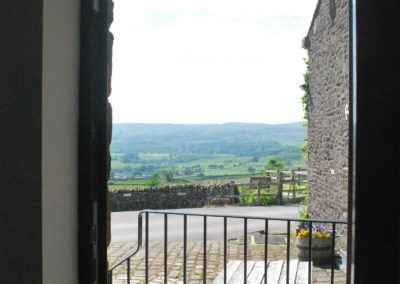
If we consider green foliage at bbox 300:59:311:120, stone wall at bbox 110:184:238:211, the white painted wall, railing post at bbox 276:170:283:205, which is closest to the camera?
the white painted wall

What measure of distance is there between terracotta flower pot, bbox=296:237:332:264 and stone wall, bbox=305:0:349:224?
83 centimetres

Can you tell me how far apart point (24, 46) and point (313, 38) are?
348 inches

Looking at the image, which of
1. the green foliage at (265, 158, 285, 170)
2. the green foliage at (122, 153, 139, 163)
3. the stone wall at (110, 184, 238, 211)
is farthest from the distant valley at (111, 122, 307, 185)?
the stone wall at (110, 184, 238, 211)

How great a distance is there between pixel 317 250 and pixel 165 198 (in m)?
9.38

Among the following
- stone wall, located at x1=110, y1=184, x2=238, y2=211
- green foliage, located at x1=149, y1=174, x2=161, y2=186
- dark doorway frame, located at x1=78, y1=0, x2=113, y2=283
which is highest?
dark doorway frame, located at x1=78, y1=0, x2=113, y2=283

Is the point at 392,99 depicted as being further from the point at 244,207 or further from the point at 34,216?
the point at 244,207

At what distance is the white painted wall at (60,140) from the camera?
110cm

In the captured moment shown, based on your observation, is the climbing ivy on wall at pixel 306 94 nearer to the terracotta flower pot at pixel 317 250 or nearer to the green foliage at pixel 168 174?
the terracotta flower pot at pixel 317 250

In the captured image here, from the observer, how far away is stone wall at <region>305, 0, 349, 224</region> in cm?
708

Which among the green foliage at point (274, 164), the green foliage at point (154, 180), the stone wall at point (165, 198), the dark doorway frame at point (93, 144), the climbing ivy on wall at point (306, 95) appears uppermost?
the climbing ivy on wall at point (306, 95)

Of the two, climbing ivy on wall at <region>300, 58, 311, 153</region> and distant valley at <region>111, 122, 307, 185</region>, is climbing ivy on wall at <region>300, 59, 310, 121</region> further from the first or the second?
distant valley at <region>111, 122, 307, 185</region>

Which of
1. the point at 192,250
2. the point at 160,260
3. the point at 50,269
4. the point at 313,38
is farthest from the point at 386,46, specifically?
the point at 313,38

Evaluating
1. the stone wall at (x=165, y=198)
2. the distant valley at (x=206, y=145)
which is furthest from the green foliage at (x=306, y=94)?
the distant valley at (x=206, y=145)

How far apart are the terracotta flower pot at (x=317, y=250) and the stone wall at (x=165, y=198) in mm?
8963
